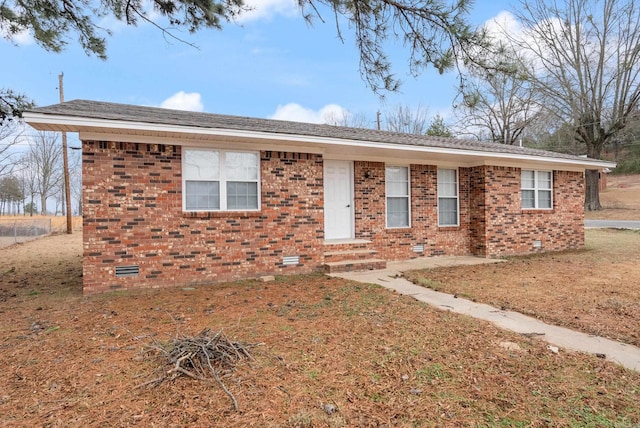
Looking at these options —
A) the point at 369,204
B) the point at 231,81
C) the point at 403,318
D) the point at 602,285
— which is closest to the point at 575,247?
the point at 602,285

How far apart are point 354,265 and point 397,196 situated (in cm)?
267

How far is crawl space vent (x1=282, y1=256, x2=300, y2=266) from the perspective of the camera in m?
7.67

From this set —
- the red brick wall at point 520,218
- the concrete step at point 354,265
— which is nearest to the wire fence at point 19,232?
the concrete step at point 354,265

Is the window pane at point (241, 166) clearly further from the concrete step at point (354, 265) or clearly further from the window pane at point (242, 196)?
the concrete step at point (354, 265)

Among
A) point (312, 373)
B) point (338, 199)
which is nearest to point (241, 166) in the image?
point (338, 199)

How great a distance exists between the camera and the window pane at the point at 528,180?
36.1 feet

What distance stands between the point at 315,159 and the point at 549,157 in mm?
7141

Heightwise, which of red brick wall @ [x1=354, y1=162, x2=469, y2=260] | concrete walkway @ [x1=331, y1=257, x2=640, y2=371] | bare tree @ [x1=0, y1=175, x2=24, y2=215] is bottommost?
concrete walkway @ [x1=331, y1=257, x2=640, y2=371]

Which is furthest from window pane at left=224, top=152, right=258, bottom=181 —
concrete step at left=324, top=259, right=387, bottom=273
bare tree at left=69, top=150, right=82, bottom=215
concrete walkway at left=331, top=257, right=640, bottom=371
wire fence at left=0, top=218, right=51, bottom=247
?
bare tree at left=69, top=150, right=82, bottom=215

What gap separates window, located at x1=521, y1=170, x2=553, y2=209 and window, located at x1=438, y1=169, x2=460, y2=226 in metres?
2.28

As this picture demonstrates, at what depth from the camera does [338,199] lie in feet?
29.9

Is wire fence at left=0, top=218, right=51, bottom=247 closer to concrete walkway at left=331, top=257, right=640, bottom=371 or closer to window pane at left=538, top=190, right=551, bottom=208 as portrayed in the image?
concrete walkway at left=331, top=257, right=640, bottom=371

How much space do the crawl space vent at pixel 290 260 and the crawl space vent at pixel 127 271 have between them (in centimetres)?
277

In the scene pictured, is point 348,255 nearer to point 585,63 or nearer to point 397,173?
point 397,173
